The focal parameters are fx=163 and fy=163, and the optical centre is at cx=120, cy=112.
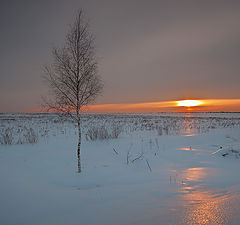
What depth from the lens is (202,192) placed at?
11.8 ft

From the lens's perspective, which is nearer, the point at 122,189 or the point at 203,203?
the point at 203,203

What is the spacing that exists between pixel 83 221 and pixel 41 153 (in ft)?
20.7

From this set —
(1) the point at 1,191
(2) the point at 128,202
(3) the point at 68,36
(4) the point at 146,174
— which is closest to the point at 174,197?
(2) the point at 128,202

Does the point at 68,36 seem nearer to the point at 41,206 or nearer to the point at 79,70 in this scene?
the point at 79,70

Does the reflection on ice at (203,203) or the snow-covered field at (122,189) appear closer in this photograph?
the reflection on ice at (203,203)

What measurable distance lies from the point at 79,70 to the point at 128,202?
12.8 ft

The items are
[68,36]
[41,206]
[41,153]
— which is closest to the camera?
[41,206]

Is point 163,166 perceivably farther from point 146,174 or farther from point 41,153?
point 41,153

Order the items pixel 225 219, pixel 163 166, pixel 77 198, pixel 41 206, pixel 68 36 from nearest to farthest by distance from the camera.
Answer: pixel 225 219 < pixel 41 206 < pixel 77 198 < pixel 68 36 < pixel 163 166

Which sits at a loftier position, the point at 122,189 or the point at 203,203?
the point at 203,203

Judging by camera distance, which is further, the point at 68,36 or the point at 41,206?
the point at 68,36

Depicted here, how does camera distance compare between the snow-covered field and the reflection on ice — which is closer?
the reflection on ice

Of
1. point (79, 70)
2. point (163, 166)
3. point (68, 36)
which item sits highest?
point (68, 36)

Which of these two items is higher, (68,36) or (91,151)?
(68,36)
